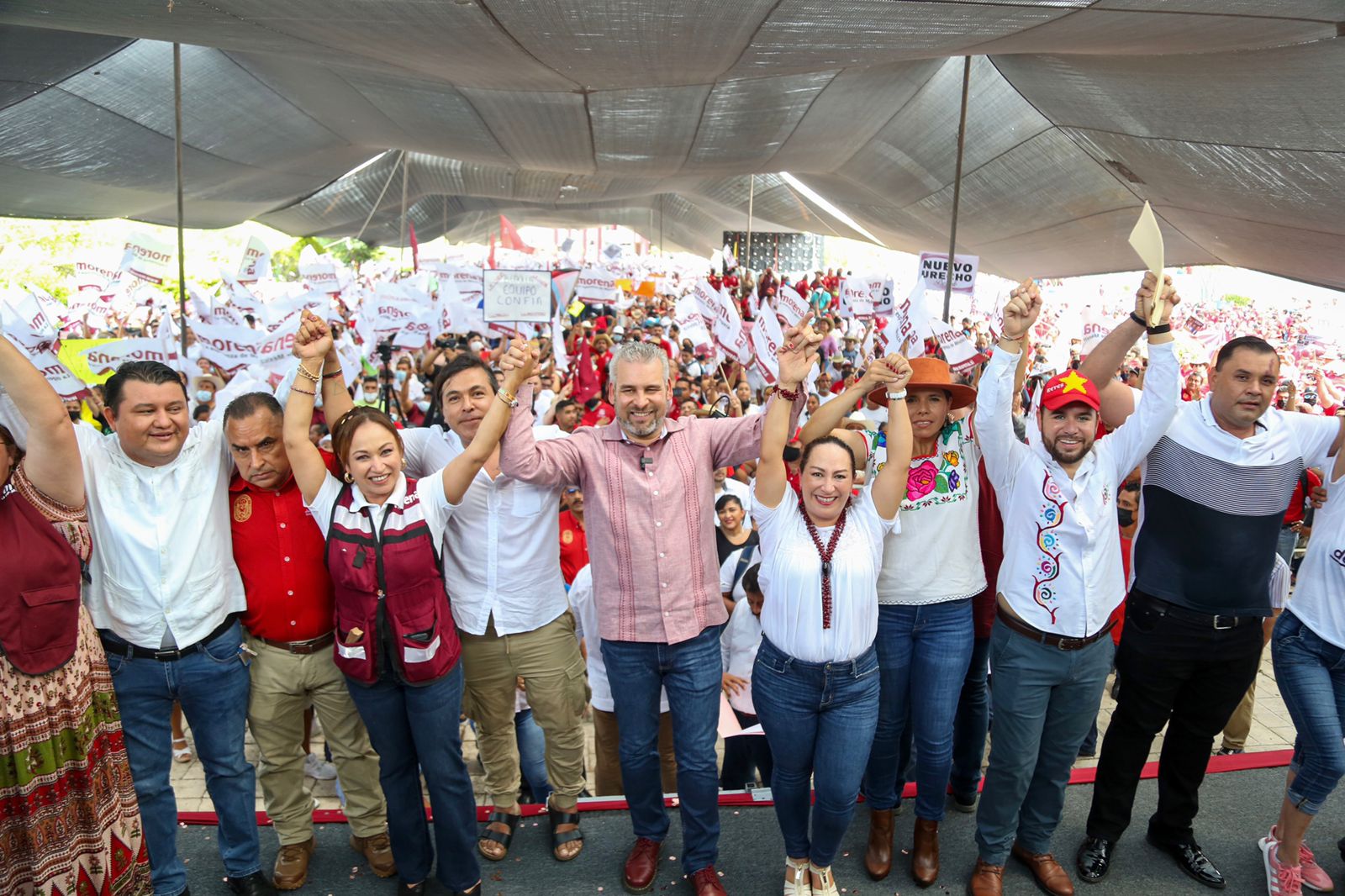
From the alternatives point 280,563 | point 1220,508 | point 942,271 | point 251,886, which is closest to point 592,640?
point 280,563

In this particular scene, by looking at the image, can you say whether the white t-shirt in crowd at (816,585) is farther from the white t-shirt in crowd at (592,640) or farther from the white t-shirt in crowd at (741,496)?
the white t-shirt in crowd at (741,496)

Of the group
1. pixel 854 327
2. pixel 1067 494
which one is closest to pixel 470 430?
pixel 1067 494

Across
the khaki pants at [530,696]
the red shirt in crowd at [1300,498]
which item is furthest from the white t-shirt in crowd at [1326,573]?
the khaki pants at [530,696]

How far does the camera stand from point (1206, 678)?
2867mm

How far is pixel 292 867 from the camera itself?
2.88 metres

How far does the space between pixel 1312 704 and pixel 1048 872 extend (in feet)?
3.21

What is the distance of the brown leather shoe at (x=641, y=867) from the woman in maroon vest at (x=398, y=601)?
0.48 meters

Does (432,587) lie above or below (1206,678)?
above

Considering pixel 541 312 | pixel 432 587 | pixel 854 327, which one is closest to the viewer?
pixel 432 587

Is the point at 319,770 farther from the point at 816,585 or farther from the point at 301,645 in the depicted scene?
the point at 816,585

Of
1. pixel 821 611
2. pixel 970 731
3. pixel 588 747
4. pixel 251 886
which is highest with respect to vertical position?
pixel 821 611

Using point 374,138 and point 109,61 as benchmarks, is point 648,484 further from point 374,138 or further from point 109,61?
point 374,138

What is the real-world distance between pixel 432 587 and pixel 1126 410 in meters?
2.53

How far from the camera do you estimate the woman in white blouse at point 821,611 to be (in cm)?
257
